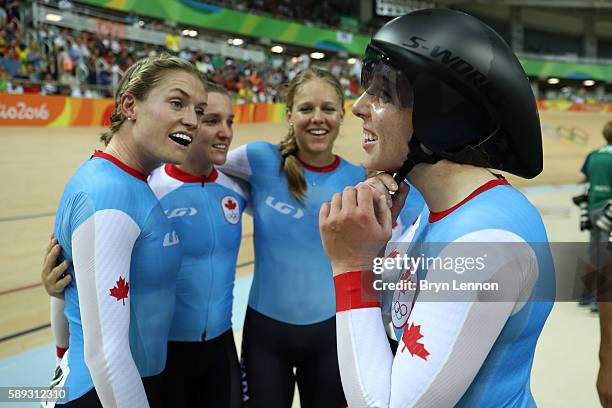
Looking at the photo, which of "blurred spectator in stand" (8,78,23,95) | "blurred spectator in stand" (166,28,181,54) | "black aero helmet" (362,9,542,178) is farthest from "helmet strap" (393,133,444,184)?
"blurred spectator in stand" (166,28,181,54)

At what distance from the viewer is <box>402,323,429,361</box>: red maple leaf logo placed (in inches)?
35.5

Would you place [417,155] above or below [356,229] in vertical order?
above

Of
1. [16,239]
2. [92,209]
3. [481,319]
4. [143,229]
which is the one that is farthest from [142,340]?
[16,239]

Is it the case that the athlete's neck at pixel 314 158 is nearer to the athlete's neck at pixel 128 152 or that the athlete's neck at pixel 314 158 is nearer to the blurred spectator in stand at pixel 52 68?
the athlete's neck at pixel 128 152

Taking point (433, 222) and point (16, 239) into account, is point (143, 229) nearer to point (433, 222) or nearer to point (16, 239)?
point (433, 222)

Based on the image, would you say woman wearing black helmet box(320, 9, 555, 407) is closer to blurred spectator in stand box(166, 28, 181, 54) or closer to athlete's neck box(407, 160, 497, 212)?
A: athlete's neck box(407, 160, 497, 212)

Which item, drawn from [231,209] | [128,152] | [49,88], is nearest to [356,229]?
[128,152]

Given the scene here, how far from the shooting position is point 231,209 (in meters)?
2.41

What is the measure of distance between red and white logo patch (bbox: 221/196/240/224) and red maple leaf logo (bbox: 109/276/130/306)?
3.04 ft

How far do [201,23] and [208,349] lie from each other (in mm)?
21013

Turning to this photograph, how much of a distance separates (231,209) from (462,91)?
5.21ft

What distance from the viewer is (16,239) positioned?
5953 millimetres

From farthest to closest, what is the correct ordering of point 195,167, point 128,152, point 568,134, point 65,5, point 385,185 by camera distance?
point 568,134, point 65,5, point 195,167, point 128,152, point 385,185

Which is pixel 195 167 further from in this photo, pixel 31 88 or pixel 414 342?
pixel 31 88
